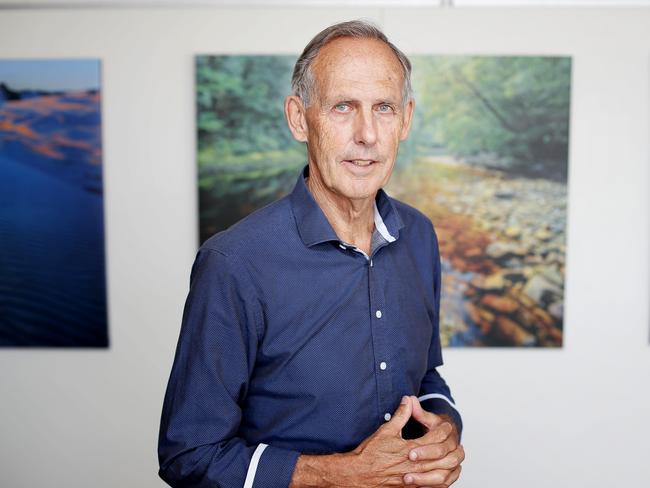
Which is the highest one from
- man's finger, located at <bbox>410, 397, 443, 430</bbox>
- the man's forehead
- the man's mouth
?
the man's forehead

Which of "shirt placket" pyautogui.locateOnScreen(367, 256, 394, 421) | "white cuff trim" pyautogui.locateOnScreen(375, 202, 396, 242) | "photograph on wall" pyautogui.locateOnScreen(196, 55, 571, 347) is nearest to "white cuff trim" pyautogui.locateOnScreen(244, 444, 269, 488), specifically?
"shirt placket" pyautogui.locateOnScreen(367, 256, 394, 421)

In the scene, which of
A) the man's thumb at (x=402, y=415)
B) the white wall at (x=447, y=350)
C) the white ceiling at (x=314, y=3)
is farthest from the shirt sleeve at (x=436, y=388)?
the white ceiling at (x=314, y=3)

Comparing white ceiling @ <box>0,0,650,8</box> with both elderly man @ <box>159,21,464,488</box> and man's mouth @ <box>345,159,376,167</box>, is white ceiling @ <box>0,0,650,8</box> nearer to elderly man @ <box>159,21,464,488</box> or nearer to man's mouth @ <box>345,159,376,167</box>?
elderly man @ <box>159,21,464,488</box>

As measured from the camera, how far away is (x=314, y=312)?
4.66 ft

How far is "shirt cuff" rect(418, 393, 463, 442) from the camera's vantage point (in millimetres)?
1592

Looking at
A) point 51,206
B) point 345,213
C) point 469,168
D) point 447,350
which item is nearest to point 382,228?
point 345,213

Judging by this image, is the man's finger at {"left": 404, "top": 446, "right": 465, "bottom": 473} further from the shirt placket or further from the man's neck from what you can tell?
the man's neck

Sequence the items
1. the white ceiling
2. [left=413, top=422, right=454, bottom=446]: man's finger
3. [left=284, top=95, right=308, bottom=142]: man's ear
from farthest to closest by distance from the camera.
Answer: the white ceiling < [left=284, top=95, right=308, bottom=142]: man's ear < [left=413, top=422, right=454, bottom=446]: man's finger

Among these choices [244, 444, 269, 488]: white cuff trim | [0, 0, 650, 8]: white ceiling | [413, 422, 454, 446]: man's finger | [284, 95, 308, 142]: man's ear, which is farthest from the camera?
[0, 0, 650, 8]: white ceiling

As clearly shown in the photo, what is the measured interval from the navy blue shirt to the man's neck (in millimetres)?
55

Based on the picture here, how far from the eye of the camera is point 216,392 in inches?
51.9

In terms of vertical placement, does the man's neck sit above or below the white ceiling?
below

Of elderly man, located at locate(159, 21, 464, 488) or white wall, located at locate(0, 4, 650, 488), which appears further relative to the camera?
white wall, located at locate(0, 4, 650, 488)

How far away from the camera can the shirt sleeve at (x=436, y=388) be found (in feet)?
5.29
